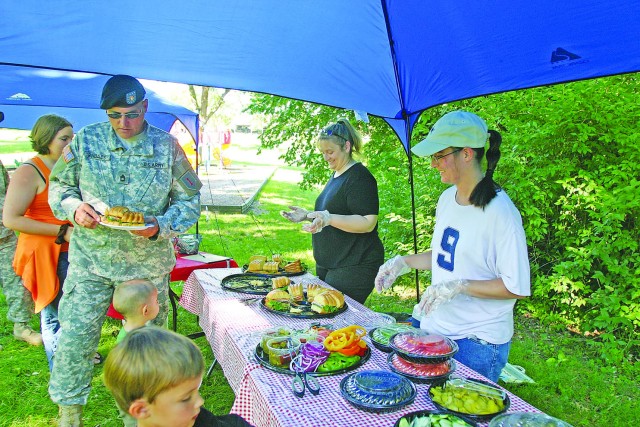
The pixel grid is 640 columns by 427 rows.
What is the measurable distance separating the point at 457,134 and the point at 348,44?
1141mm

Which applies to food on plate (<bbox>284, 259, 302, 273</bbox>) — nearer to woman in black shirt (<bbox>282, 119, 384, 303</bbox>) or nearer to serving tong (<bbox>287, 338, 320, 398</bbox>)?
woman in black shirt (<bbox>282, 119, 384, 303</bbox>)

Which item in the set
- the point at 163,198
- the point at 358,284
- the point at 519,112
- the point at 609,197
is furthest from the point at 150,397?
the point at 519,112

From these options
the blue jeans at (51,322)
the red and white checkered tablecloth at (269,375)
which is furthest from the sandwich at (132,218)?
the blue jeans at (51,322)

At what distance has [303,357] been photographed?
2014 mm

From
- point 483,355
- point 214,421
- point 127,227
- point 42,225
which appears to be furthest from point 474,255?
point 42,225

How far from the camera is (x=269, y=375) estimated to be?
1963 millimetres

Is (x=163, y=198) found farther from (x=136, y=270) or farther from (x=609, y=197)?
(x=609, y=197)

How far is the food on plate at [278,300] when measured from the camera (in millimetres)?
2797

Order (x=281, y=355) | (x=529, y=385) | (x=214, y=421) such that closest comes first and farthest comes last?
(x=214, y=421) → (x=281, y=355) → (x=529, y=385)

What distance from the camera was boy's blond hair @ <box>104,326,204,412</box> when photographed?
135 centimetres

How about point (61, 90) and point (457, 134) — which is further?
point (61, 90)

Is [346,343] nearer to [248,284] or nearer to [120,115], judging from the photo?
[248,284]

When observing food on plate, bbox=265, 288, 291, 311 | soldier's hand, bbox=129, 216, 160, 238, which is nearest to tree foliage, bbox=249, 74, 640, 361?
food on plate, bbox=265, 288, 291, 311

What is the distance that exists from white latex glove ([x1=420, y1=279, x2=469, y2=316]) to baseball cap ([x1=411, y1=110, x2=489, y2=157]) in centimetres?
62
